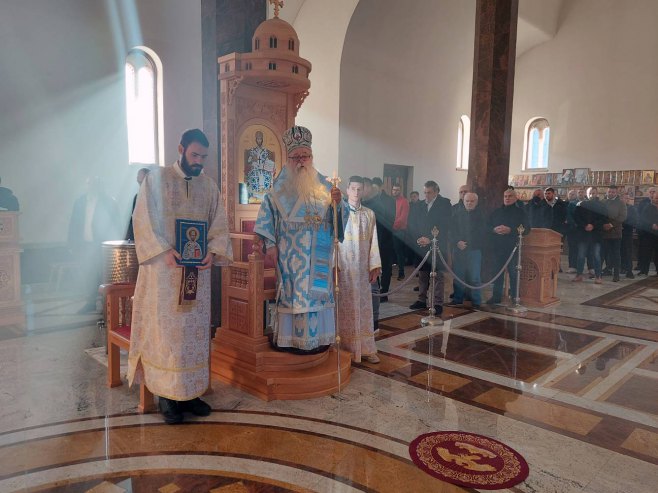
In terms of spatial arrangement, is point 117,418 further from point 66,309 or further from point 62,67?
point 62,67

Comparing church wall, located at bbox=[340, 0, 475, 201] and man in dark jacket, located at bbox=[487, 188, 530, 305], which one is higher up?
church wall, located at bbox=[340, 0, 475, 201]

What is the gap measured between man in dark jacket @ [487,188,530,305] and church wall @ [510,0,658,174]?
10.2 m

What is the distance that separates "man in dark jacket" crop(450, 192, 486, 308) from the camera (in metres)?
6.88

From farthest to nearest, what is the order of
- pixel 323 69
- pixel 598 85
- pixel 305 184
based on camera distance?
pixel 598 85, pixel 323 69, pixel 305 184

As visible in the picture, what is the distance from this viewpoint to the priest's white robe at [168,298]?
316cm

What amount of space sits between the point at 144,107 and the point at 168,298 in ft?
21.9

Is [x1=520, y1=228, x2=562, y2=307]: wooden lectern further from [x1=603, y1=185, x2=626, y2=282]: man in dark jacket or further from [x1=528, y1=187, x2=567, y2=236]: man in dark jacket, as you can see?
[x1=603, y1=185, x2=626, y2=282]: man in dark jacket

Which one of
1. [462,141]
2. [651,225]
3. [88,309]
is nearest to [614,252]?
[651,225]

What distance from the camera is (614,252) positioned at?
390 inches

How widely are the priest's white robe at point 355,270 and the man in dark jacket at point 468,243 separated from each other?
2.79 metres

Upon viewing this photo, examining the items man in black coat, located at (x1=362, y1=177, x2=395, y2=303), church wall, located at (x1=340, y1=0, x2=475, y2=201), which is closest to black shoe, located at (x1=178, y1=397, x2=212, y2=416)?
man in black coat, located at (x1=362, y1=177, x2=395, y2=303)

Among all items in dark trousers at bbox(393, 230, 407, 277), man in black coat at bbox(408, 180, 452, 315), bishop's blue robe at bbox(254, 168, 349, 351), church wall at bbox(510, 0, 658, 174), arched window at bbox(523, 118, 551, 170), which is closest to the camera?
bishop's blue robe at bbox(254, 168, 349, 351)

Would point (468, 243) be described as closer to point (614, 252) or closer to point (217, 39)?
point (217, 39)

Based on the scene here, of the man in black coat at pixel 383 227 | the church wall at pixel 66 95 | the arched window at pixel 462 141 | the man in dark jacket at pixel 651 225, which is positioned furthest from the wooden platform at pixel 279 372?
the arched window at pixel 462 141
